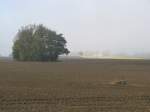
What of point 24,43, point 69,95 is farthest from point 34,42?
point 69,95

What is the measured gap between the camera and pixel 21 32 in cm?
10444

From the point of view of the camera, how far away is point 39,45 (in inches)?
3873

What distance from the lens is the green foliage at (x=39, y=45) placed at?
323 ft

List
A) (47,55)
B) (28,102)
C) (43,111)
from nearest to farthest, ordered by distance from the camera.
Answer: (43,111) → (28,102) → (47,55)

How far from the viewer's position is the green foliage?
323 ft

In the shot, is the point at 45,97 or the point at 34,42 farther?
the point at 34,42

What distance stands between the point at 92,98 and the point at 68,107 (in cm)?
376

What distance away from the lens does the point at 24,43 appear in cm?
10044

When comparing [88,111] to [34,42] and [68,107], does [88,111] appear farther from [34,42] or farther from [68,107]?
[34,42]

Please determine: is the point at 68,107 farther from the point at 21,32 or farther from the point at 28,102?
the point at 21,32

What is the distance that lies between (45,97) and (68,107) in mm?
3659

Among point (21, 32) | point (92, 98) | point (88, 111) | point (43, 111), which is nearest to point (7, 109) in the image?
point (43, 111)

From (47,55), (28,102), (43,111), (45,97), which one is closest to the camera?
(43,111)

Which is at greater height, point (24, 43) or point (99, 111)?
point (24, 43)
